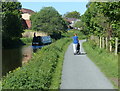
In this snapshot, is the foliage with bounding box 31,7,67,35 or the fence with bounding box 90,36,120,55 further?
the foliage with bounding box 31,7,67,35

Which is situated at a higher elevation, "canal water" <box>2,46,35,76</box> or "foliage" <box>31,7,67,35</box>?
"foliage" <box>31,7,67,35</box>

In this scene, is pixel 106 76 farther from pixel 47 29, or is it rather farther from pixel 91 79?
pixel 47 29

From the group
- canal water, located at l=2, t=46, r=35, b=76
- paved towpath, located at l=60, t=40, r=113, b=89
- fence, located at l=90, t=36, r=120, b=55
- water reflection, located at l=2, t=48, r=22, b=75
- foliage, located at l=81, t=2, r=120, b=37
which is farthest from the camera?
canal water, located at l=2, t=46, r=35, b=76

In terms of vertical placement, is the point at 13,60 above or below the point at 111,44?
below

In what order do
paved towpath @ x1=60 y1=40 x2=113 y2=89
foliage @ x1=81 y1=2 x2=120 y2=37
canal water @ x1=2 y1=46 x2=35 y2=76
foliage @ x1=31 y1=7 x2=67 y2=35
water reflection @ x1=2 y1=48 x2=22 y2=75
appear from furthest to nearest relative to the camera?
foliage @ x1=31 y1=7 x2=67 y2=35 < canal water @ x1=2 y1=46 x2=35 y2=76 < water reflection @ x1=2 y1=48 x2=22 y2=75 < foliage @ x1=81 y1=2 x2=120 y2=37 < paved towpath @ x1=60 y1=40 x2=113 y2=89

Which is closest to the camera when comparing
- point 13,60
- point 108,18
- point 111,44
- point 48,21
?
point 111,44

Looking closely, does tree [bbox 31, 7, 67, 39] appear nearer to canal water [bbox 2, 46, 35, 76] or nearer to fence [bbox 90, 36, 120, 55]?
canal water [bbox 2, 46, 35, 76]

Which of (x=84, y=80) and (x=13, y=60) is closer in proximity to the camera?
(x=84, y=80)

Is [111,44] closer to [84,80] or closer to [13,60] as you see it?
[13,60]

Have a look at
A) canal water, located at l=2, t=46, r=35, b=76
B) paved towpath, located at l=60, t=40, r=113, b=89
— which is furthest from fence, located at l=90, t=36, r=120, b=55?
canal water, located at l=2, t=46, r=35, b=76

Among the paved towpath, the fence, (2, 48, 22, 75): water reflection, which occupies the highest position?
the fence

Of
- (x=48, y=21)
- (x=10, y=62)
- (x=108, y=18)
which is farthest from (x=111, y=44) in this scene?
(x=48, y=21)

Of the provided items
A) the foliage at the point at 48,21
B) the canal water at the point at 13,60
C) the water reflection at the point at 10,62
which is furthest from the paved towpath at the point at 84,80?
the foliage at the point at 48,21

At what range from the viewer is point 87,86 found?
441 inches
